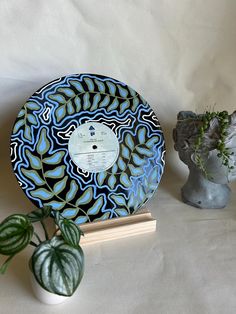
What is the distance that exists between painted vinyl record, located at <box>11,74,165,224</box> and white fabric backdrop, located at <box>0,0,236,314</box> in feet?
0.32

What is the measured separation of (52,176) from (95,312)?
29 centimetres

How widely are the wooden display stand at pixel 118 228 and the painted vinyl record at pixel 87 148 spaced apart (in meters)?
0.02

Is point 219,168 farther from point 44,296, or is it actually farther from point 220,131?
point 44,296

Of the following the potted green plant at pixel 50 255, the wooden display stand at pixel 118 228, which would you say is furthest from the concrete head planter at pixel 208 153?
the potted green plant at pixel 50 255

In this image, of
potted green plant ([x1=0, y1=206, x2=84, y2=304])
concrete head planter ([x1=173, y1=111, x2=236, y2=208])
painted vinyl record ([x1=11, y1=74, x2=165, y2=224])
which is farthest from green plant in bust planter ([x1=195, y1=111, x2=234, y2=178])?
potted green plant ([x1=0, y1=206, x2=84, y2=304])

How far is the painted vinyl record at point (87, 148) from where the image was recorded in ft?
2.49

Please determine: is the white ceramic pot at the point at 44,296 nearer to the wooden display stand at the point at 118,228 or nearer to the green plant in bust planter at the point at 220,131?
the wooden display stand at the point at 118,228

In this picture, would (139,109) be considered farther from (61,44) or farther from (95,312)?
(95,312)

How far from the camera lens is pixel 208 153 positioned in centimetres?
81

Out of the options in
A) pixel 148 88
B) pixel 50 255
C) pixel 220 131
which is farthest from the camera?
pixel 148 88

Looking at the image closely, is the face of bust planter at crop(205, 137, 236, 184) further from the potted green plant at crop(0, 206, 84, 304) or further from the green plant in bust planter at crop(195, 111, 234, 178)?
the potted green plant at crop(0, 206, 84, 304)

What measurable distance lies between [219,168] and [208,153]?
46mm

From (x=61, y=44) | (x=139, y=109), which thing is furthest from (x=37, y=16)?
(x=139, y=109)

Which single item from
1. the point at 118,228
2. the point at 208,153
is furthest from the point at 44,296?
the point at 208,153
